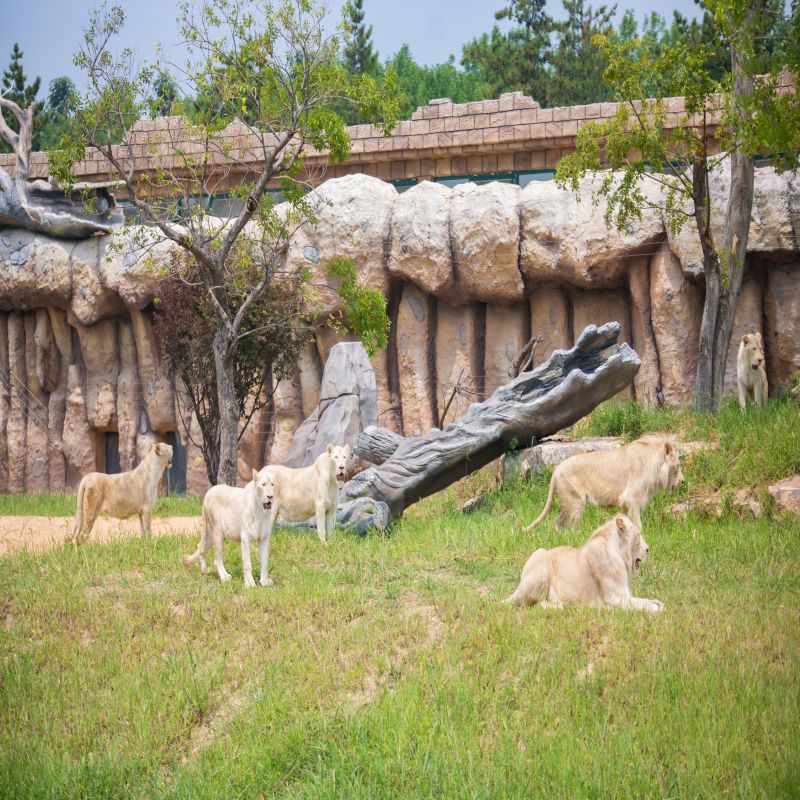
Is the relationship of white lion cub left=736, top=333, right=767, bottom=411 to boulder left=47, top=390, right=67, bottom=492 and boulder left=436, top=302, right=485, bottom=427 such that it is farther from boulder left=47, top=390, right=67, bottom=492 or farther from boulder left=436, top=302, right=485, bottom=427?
boulder left=47, top=390, right=67, bottom=492

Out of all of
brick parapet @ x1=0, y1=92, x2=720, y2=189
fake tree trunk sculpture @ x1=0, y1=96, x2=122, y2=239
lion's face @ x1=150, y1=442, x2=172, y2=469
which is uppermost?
brick parapet @ x1=0, y1=92, x2=720, y2=189

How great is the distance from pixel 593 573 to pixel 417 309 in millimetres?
13513

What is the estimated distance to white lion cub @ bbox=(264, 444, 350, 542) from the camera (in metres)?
12.3

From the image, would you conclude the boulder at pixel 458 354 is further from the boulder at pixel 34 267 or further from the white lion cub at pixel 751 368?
the boulder at pixel 34 267

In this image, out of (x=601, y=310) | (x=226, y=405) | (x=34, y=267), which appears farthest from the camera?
(x=34, y=267)

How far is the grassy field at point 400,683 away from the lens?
22.3ft

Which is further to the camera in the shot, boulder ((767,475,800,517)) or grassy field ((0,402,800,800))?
boulder ((767,475,800,517))

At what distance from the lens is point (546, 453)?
1448 cm

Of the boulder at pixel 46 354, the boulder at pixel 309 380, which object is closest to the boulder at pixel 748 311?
the boulder at pixel 309 380

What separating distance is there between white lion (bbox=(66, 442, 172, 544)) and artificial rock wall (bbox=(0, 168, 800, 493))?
595cm

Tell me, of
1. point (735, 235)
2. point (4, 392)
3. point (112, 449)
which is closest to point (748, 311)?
point (735, 235)

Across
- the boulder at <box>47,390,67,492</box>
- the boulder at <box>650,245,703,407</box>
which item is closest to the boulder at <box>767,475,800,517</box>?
the boulder at <box>650,245,703,407</box>

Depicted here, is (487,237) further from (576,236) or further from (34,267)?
(34,267)

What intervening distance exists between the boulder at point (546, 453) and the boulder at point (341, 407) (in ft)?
14.7
